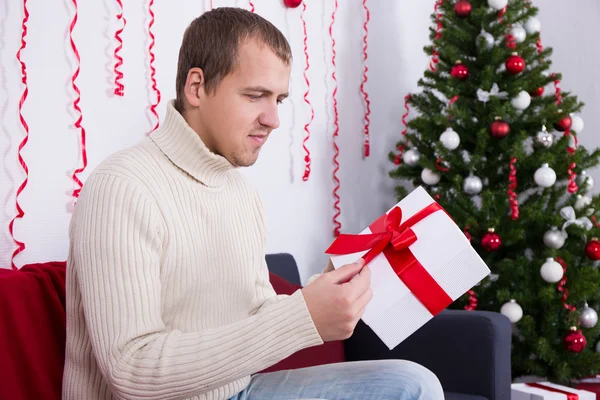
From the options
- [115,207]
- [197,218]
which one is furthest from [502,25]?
[115,207]

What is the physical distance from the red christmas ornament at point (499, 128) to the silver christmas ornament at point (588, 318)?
0.72 meters

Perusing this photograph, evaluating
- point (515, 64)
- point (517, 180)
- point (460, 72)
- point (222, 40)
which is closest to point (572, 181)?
point (517, 180)

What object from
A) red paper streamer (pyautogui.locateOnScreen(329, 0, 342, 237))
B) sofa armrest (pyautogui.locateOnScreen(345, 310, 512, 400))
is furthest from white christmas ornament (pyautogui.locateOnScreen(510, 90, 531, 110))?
sofa armrest (pyautogui.locateOnScreen(345, 310, 512, 400))

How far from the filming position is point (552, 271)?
2.38m

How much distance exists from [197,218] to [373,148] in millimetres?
1824

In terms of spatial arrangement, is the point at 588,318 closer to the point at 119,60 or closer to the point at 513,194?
the point at 513,194

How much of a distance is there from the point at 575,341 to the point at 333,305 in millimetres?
1691

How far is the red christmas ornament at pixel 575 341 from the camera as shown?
2.38 metres

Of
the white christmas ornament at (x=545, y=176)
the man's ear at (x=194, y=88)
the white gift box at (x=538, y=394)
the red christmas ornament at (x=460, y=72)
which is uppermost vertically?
the red christmas ornament at (x=460, y=72)

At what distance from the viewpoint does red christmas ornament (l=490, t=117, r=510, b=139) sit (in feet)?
8.04

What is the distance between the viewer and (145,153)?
1.20 metres

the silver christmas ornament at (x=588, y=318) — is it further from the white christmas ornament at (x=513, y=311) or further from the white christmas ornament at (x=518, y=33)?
the white christmas ornament at (x=518, y=33)

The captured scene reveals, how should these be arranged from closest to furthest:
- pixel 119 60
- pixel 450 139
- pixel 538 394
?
pixel 119 60
pixel 538 394
pixel 450 139

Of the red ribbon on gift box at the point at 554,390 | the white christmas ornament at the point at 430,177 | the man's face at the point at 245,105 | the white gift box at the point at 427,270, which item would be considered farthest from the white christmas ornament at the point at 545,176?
the man's face at the point at 245,105
